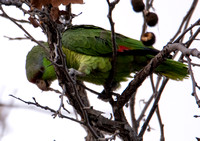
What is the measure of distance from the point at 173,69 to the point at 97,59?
0.94m

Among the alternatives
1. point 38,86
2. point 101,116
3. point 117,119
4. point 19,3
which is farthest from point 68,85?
point 38,86

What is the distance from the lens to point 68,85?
2676mm

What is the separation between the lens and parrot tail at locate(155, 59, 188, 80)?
3.23m

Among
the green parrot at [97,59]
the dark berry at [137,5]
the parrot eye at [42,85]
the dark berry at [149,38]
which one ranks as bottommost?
the parrot eye at [42,85]

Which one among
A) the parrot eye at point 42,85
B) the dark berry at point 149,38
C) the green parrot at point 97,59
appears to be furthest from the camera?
the parrot eye at point 42,85

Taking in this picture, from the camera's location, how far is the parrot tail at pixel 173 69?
127 inches

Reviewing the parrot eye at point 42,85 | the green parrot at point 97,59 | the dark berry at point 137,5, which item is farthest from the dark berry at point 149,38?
the parrot eye at point 42,85

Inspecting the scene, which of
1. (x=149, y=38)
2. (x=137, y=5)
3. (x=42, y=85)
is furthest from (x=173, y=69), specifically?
(x=42, y=85)

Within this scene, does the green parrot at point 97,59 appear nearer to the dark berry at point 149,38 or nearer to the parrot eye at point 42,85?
the parrot eye at point 42,85

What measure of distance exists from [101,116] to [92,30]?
132cm

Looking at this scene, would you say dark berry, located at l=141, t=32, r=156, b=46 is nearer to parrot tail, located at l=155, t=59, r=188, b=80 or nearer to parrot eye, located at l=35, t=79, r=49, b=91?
parrot tail, located at l=155, t=59, r=188, b=80

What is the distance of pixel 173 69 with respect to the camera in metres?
3.28

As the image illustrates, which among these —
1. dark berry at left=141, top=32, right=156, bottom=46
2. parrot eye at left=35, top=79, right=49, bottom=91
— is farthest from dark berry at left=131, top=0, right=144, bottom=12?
parrot eye at left=35, top=79, right=49, bottom=91

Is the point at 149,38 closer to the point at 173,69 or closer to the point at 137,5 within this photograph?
the point at 137,5
